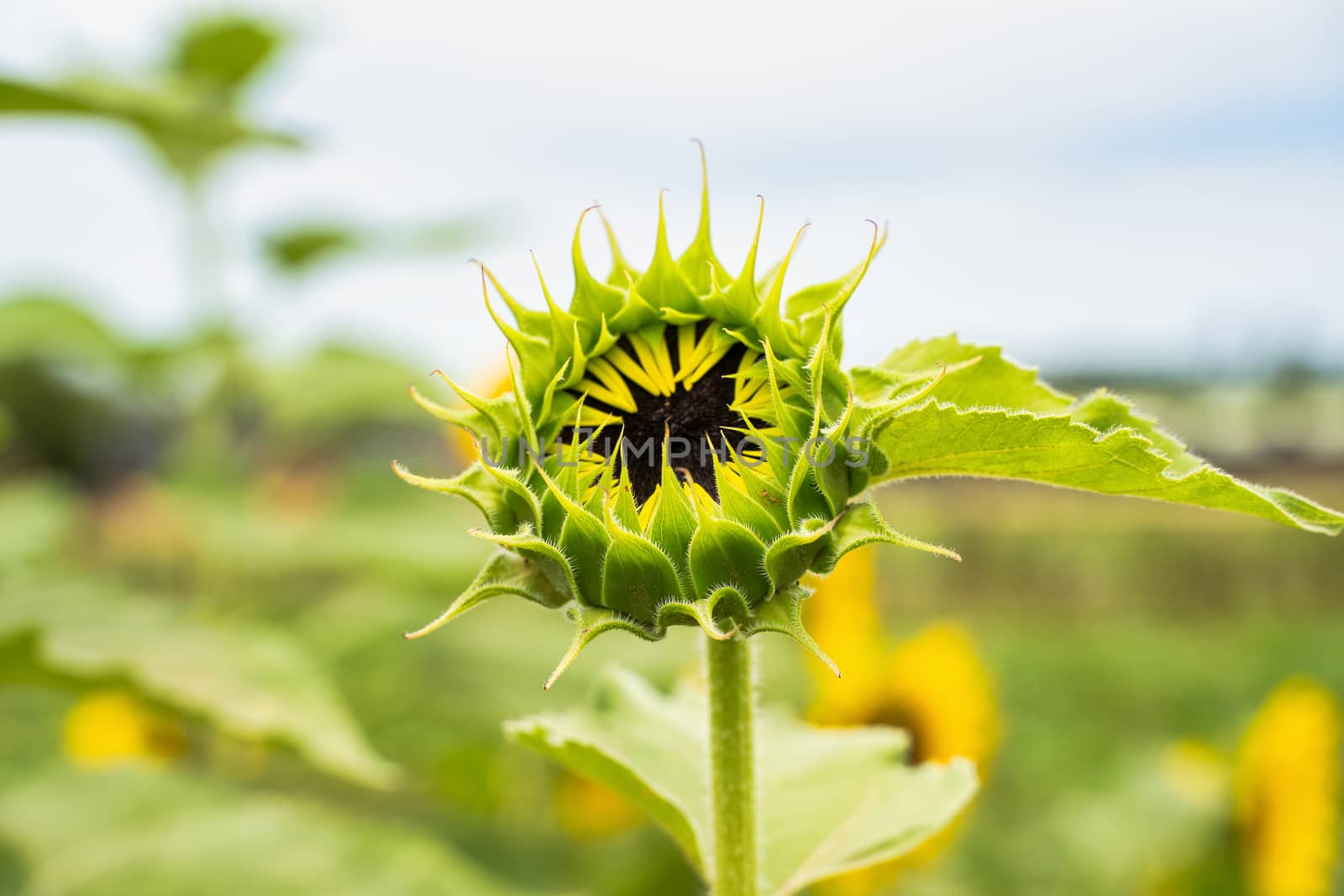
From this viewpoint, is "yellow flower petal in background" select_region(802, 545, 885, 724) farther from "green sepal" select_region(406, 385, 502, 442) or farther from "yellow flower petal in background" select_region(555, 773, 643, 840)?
"green sepal" select_region(406, 385, 502, 442)

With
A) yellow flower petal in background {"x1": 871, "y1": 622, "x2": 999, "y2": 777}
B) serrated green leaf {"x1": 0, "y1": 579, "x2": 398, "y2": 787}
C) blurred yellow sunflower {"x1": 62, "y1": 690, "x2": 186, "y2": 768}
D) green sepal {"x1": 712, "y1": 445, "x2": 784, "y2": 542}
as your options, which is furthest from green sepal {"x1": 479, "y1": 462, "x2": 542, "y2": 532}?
blurred yellow sunflower {"x1": 62, "y1": 690, "x2": 186, "y2": 768}

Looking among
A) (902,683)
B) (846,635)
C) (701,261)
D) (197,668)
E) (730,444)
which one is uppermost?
(701,261)

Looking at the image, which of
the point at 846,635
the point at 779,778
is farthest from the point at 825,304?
the point at 846,635

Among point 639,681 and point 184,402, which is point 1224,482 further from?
point 184,402

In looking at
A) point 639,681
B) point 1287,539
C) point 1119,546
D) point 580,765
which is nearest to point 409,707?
point 639,681

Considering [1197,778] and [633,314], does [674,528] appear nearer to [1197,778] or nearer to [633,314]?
[633,314]

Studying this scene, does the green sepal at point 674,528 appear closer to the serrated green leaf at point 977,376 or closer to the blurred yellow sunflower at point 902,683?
the serrated green leaf at point 977,376
